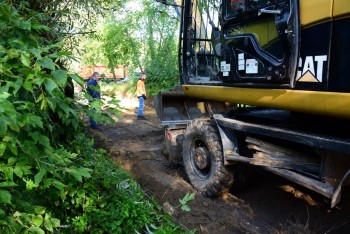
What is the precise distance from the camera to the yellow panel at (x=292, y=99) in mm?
2582

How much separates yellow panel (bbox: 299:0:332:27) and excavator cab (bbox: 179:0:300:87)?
56 millimetres

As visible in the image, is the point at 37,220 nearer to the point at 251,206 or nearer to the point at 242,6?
the point at 242,6

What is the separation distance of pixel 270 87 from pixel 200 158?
1.63 metres

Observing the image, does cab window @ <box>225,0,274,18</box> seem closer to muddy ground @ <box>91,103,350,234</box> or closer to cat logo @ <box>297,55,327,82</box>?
cat logo @ <box>297,55,327,82</box>

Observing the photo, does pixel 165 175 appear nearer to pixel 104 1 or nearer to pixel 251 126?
pixel 251 126

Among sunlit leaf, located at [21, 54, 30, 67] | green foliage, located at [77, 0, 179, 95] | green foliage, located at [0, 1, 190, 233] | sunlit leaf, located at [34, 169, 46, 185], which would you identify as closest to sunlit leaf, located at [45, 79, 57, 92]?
green foliage, located at [0, 1, 190, 233]

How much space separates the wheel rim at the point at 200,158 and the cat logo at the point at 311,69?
1.86 metres

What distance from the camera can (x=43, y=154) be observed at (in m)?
2.05

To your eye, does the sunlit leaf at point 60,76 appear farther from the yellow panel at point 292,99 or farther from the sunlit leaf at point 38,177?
the yellow panel at point 292,99

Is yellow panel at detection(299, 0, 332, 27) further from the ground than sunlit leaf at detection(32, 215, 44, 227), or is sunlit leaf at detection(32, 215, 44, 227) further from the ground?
yellow panel at detection(299, 0, 332, 27)

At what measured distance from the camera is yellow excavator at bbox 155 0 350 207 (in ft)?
8.75

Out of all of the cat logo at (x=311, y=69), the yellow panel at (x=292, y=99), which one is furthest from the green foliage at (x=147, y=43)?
the cat logo at (x=311, y=69)

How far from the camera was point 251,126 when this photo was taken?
359cm

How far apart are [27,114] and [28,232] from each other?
0.65 metres
